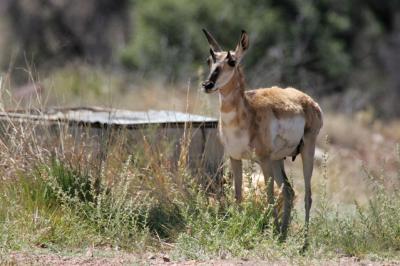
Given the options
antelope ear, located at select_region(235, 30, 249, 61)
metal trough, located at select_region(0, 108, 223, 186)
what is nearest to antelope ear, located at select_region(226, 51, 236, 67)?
antelope ear, located at select_region(235, 30, 249, 61)

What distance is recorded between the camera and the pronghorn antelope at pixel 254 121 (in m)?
9.02

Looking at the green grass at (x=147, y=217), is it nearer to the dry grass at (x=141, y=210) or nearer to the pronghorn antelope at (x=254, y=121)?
the dry grass at (x=141, y=210)

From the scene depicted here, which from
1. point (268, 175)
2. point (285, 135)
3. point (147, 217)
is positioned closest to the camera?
point (147, 217)

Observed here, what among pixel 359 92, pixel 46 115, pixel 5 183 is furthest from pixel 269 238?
pixel 359 92

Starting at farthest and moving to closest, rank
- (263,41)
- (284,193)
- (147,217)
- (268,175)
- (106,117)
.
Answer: (263,41)
(106,117)
(284,193)
(268,175)
(147,217)

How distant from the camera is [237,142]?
29.6 ft

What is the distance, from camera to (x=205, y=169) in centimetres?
1053

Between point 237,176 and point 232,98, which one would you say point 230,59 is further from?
point 237,176

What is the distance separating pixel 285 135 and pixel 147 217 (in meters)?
1.70

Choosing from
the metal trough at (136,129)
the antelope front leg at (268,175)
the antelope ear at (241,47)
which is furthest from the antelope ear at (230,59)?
the metal trough at (136,129)

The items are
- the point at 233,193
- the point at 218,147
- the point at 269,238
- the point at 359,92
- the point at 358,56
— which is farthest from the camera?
the point at 358,56

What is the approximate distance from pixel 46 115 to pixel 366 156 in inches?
409

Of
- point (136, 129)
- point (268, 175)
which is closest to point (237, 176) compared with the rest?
point (268, 175)

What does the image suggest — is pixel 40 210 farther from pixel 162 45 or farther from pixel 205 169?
pixel 162 45
